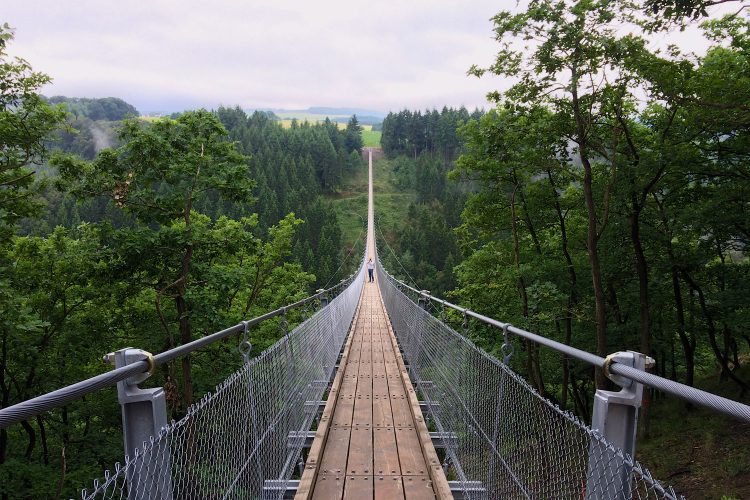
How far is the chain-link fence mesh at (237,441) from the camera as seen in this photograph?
1.33 metres

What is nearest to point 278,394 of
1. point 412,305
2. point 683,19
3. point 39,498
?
point 412,305

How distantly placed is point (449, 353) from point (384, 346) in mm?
4371

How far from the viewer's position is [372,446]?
364cm

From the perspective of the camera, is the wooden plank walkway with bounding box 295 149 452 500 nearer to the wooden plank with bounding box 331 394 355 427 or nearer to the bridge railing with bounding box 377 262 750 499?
the wooden plank with bounding box 331 394 355 427

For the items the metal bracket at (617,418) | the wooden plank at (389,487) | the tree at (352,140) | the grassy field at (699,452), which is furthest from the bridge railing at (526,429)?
the tree at (352,140)

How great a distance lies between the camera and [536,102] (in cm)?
744

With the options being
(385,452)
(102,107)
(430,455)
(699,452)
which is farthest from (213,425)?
(102,107)

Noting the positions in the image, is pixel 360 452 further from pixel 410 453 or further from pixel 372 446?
pixel 410 453

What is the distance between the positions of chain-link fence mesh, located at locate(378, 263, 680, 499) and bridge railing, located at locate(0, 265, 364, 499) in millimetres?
1068

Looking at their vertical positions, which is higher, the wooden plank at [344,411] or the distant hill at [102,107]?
the distant hill at [102,107]

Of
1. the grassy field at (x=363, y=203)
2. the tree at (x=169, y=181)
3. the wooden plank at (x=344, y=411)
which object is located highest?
the grassy field at (x=363, y=203)

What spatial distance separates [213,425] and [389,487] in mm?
1544

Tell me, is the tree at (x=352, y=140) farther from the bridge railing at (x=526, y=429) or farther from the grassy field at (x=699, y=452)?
the bridge railing at (x=526, y=429)

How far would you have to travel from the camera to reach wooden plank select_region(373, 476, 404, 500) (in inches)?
113
